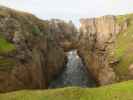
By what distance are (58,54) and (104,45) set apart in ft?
40.6

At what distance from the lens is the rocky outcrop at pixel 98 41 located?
241 feet

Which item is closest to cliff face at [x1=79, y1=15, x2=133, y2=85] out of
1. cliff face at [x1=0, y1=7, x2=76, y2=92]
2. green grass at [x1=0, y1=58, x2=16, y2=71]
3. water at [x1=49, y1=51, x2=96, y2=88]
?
water at [x1=49, y1=51, x2=96, y2=88]

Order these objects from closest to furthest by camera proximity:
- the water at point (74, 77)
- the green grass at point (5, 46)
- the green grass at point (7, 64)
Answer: the green grass at point (7, 64), the green grass at point (5, 46), the water at point (74, 77)

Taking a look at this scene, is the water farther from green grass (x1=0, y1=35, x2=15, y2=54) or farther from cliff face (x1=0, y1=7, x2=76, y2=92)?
green grass (x1=0, y1=35, x2=15, y2=54)

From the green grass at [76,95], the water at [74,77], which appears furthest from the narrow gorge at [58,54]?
the green grass at [76,95]

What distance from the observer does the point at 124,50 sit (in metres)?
67.6

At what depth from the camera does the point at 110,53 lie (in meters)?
71.3

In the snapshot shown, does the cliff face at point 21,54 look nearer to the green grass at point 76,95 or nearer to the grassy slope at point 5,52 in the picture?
the grassy slope at point 5,52

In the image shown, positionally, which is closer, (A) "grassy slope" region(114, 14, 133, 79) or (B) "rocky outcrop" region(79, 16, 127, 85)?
(A) "grassy slope" region(114, 14, 133, 79)

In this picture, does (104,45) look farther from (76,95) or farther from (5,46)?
(76,95)

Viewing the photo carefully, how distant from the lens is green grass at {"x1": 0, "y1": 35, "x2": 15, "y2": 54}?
47806mm

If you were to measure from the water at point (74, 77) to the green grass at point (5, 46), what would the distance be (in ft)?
62.7

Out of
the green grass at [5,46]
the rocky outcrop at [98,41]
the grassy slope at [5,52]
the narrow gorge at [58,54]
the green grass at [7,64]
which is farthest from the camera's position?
the rocky outcrop at [98,41]

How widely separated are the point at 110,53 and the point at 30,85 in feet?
86.2
